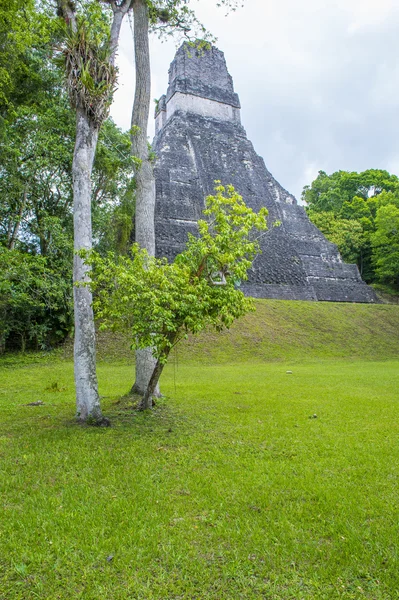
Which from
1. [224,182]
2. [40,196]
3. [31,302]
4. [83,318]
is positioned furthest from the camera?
[224,182]

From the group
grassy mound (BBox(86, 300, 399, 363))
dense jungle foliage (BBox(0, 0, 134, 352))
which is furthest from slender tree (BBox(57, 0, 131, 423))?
grassy mound (BBox(86, 300, 399, 363))

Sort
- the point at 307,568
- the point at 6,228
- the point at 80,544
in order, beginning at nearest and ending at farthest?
the point at 307,568
the point at 80,544
the point at 6,228

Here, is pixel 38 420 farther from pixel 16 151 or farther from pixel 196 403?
pixel 16 151

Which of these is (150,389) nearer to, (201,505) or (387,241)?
(201,505)

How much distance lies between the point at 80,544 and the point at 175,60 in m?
33.3

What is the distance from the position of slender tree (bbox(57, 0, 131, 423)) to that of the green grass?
591 mm

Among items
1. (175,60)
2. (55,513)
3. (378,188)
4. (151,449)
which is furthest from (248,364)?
(378,188)

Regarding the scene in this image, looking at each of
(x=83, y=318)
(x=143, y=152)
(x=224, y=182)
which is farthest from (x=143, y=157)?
(x=224, y=182)

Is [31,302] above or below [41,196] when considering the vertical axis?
below

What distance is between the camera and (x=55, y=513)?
285cm

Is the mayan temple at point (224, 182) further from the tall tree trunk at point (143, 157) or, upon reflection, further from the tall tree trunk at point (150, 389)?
the tall tree trunk at point (150, 389)

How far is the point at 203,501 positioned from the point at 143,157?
5.95 metres

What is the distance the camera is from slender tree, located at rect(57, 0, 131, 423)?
5.16m

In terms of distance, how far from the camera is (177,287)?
4668 mm
